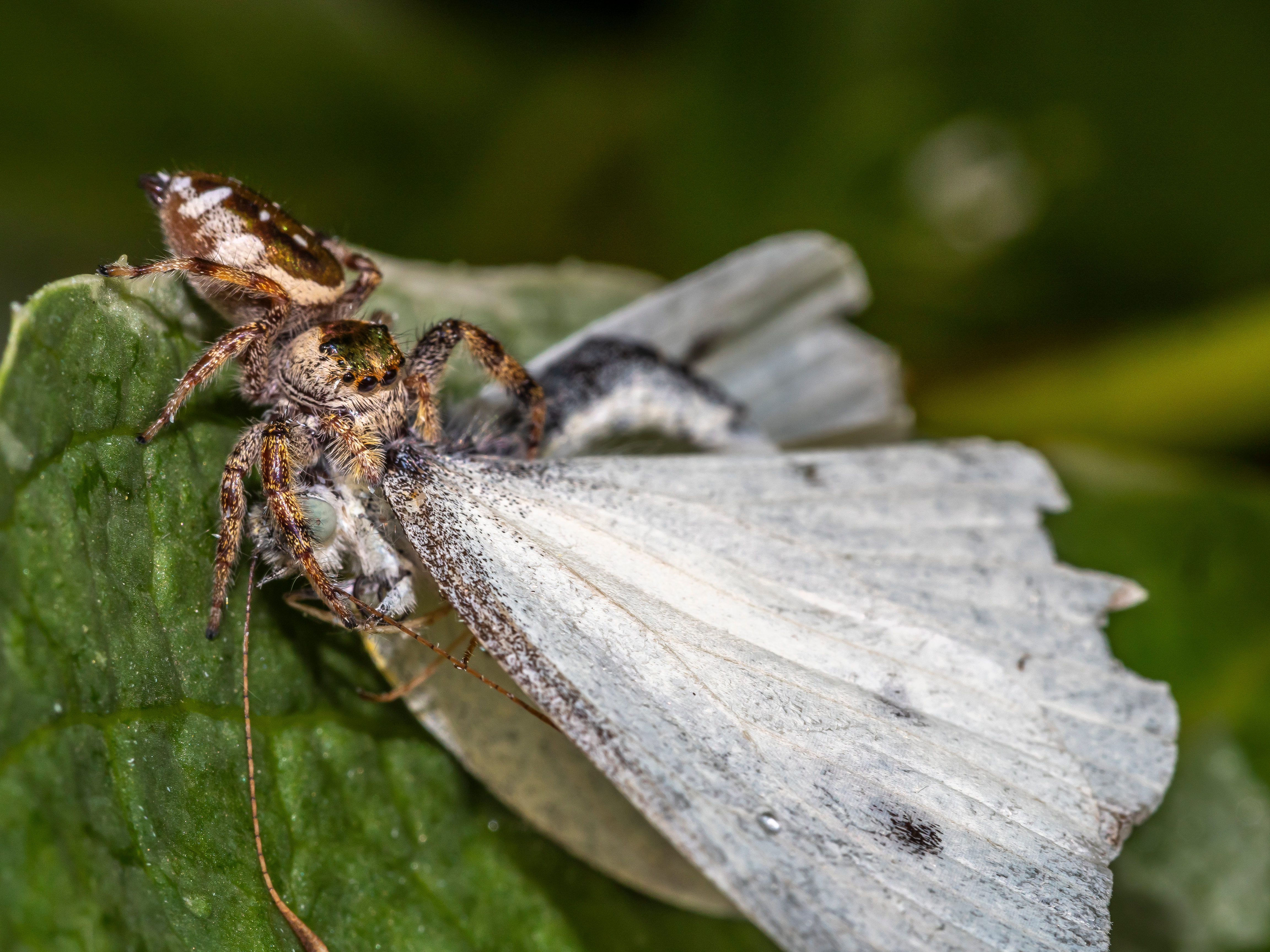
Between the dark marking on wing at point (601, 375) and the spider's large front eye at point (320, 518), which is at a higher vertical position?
the dark marking on wing at point (601, 375)

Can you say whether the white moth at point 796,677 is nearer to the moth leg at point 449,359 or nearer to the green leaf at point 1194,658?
the moth leg at point 449,359

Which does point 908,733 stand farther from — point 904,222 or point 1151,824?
point 904,222

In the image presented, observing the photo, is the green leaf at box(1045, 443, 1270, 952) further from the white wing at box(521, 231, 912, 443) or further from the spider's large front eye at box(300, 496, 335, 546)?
the spider's large front eye at box(300, 496, 335, 546)

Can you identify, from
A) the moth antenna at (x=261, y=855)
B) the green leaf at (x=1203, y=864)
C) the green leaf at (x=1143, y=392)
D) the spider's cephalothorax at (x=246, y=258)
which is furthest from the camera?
the green leaf at (x=1143, y=392)

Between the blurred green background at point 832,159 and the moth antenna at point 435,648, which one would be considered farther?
the blurred green background at point 832,159

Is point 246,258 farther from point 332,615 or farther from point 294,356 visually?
point 332,615

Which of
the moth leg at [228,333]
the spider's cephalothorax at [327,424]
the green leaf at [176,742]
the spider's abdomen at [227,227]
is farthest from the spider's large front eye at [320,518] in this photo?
the spider's abdomen at [227,227]

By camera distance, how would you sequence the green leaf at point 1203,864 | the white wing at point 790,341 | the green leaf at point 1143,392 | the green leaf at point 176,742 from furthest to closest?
1. the green leaf at point 1143,392
2. the white wing at point 790,341
3. the green leaf at point 1203,864
4. the green leaf at point 176,742

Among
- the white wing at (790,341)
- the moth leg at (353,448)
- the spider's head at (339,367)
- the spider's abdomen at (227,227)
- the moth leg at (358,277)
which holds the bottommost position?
the moth leg at (353,448)
